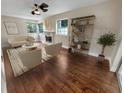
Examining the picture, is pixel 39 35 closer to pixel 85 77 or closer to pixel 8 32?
pixel 8 32

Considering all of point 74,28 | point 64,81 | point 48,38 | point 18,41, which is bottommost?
point 64,81

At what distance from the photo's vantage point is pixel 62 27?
563 cm

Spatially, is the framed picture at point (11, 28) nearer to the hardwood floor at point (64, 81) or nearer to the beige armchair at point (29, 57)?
the hardwood floor at point (64, 81)

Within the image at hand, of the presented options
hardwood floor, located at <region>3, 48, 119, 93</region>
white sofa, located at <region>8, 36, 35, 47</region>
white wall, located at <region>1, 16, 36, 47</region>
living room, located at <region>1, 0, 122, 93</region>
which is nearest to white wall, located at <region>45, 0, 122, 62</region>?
living room, located at <region>1, 0, 122, 93</region>

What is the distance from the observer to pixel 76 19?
13.9ft

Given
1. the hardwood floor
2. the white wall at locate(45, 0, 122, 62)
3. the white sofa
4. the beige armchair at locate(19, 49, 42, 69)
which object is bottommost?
the hardwood floor

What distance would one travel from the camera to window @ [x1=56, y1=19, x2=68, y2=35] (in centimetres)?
531

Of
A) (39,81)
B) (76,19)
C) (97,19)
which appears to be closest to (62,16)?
(76,19)

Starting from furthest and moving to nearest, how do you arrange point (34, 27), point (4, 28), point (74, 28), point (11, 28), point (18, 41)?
point (34, 27), point (11, 28), point (4, 28), point (18, 41), point (74, 28)

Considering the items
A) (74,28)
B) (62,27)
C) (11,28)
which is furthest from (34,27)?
(74,28)

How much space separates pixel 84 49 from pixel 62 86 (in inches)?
106

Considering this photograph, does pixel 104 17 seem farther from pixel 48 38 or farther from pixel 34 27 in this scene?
pixel 34 27

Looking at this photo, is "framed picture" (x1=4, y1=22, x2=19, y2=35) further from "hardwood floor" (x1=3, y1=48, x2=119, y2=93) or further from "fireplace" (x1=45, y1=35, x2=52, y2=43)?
"hardwood floor" (x1=3, y1=48, x2=119, y2=93)

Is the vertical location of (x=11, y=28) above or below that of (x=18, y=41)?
above
